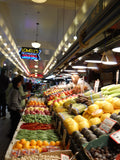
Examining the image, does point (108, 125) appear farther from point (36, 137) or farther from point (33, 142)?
point (36, 137)

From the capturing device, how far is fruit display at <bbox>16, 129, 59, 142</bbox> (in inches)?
114

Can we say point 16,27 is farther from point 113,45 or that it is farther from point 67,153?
point 67,153

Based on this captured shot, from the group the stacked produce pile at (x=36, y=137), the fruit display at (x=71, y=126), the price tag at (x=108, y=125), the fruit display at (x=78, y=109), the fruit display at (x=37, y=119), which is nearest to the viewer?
the price tag at (x=108, y=125)

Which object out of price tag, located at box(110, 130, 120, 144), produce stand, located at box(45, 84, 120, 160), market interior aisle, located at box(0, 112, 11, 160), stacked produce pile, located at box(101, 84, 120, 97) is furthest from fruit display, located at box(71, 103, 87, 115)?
market interior aisle, located at box(0, 112, 11, 160)

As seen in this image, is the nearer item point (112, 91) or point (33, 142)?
point (33, 142)

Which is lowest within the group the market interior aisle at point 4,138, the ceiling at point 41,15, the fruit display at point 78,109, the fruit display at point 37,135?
the market interior aisle at point 4,138

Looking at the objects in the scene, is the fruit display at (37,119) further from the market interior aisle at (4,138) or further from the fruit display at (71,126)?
the fruit display at (71,126)

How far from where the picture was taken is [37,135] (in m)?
3.04

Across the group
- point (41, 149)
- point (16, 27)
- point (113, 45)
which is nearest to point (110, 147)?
point (41, 149)

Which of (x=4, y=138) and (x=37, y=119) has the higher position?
(x=37, y=119)

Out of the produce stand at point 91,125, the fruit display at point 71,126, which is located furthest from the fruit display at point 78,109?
the fruit display at point 71,126

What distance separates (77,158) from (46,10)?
626cm

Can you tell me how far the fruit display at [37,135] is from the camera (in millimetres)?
2885

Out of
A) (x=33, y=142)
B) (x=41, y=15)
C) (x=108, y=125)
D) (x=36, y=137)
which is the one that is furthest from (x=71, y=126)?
(x=41, y=15)
